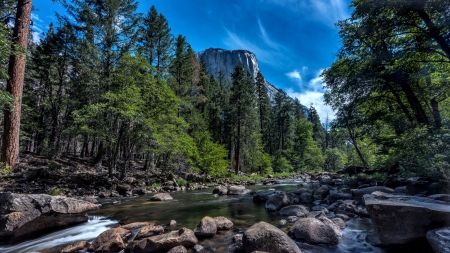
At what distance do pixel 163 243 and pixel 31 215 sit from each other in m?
4.08

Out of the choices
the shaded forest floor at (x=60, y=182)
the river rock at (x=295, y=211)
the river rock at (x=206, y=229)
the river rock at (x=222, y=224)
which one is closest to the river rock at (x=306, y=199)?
the river rock at (x=295, y=211)

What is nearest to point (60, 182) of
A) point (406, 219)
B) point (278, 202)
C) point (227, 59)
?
point (278, 202)

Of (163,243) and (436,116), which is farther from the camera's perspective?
(436,116)

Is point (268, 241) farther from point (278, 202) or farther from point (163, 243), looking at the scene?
point (278, 202)

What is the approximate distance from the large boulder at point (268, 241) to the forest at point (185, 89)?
623 cm

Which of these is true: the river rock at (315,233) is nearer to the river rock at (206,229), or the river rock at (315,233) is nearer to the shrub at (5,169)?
the river rock at (206,229)

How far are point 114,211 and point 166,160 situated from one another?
338 inches

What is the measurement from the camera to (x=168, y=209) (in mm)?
8234

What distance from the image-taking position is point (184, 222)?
255 inches

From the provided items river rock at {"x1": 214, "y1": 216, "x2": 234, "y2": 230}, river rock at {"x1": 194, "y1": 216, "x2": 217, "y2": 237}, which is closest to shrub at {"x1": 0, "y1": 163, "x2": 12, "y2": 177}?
river rock at {"x1": 194, "y1": 216, "x2": 217, "y2": 237}

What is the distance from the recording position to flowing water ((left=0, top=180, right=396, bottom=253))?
451 centimetres

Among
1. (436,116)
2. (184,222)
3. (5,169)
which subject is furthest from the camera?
(436,116)

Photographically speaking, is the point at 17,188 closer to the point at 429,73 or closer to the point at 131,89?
the point at 131,89

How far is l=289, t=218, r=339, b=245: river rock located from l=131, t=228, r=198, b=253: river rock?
7.52 ft
